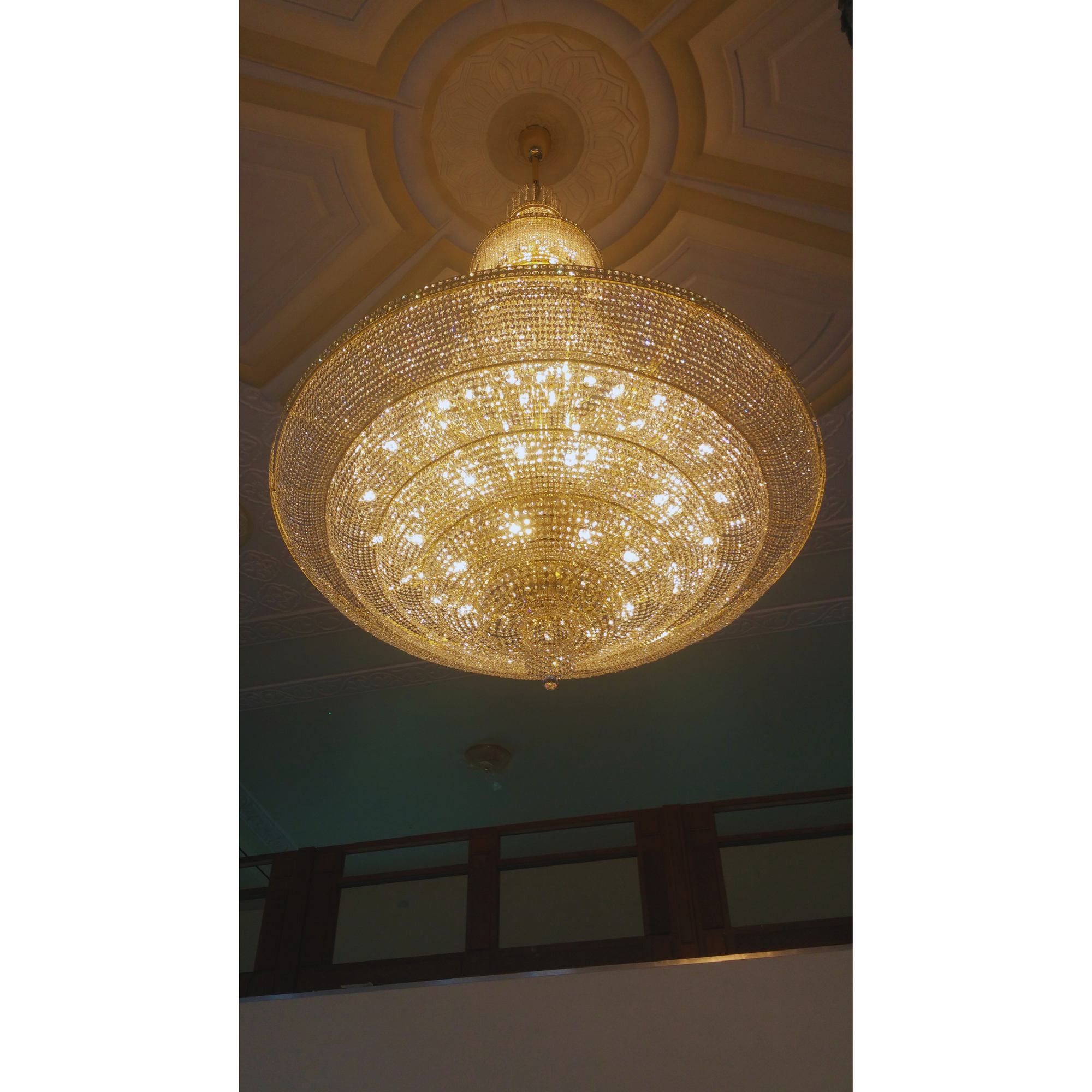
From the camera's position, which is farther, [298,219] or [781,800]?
[781,800]

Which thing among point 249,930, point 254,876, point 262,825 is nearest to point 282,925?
point 249,930

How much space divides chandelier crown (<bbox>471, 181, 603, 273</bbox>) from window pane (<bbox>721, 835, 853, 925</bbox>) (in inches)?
166

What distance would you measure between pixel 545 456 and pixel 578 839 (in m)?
5.61

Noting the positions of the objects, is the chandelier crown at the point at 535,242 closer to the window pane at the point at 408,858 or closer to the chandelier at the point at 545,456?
the chandelier at the point at 545,456

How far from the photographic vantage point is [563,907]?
6.03 m

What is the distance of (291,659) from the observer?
4703 mm

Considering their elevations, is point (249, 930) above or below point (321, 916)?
below

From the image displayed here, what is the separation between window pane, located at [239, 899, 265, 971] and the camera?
16.8ft

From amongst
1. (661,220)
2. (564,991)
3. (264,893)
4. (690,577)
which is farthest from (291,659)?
(690,577)

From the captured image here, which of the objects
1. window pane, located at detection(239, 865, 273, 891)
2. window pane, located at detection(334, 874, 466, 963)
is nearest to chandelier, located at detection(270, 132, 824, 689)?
window pane, located at detection(239, 865, 273, 891)

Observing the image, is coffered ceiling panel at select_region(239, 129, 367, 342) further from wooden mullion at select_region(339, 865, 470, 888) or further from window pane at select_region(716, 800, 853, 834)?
window pane at select_region(716, 800, 853, 834)

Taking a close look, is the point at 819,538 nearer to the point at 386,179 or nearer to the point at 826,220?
the point at 826,220

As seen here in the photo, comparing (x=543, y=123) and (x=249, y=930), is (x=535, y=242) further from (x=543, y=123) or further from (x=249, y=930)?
(x=249, y=930)
